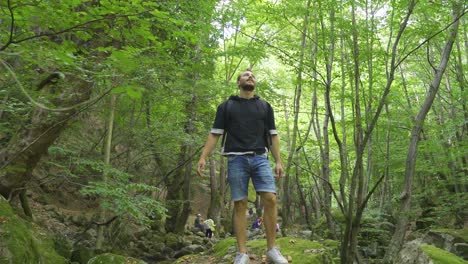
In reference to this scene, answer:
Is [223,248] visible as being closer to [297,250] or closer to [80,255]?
[297,250]

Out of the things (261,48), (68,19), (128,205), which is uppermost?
(261,48)

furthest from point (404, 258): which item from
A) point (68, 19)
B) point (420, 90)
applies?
point (420, 90)

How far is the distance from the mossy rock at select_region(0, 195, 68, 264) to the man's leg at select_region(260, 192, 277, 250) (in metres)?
2.96

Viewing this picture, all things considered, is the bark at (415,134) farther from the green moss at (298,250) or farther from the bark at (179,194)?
the bark at (179,194)

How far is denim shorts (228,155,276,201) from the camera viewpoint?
363 centimetres

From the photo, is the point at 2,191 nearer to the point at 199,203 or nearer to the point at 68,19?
the point at 68,19

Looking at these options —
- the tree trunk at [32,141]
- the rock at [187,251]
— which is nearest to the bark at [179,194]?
the rock at [187,251]

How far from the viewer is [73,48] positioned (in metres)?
4.08

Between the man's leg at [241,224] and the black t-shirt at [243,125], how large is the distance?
0.56 meters

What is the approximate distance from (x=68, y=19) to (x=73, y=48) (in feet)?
2.23

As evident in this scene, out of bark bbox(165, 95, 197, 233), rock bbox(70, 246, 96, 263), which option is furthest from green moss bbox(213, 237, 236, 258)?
bark bbox(165, 95, 197, 233)

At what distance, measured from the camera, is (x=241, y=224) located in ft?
12.1

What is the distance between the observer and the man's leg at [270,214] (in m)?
3.61

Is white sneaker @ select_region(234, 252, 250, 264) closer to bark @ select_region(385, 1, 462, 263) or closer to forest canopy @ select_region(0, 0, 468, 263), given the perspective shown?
forest canopy @ select_region(0, 0, 468, 263)
